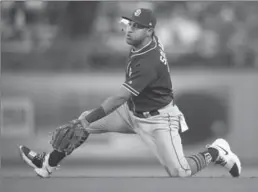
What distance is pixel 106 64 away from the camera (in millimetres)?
10234

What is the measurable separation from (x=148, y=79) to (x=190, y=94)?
4446 millimetres

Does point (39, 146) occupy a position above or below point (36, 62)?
below

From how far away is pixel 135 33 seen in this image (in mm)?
5996

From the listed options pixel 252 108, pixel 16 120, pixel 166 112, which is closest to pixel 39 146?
pixel 16 120

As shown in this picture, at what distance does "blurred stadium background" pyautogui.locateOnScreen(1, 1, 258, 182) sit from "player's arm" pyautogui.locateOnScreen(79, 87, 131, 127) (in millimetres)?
4272

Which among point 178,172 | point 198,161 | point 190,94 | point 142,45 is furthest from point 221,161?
point 190,94

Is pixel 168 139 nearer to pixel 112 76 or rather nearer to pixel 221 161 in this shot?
pixel 221 161

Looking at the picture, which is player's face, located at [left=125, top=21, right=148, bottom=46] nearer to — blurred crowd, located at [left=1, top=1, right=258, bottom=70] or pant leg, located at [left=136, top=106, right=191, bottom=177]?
pant leg, located at [left=136, top=106, right=191, bottom=177]

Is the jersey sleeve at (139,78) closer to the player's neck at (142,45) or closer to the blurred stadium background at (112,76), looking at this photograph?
the player's neck at (142,45)

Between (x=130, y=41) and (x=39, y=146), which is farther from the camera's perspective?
(x=39, y=146)

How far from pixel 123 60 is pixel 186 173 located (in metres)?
4.27

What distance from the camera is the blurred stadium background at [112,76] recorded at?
10.2m

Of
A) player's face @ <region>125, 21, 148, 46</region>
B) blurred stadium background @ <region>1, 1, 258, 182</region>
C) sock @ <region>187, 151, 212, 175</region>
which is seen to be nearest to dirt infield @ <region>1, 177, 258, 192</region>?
sock @ <region>187, 151, 212, 175</region>

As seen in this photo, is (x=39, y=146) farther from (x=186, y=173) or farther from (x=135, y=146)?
(x=186, y=173)
